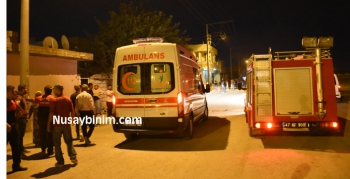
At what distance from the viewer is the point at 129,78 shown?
834 cm

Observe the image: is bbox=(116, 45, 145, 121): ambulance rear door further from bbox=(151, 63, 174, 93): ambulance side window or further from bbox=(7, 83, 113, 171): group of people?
bbox=(7, 83, 113, 171): group of people

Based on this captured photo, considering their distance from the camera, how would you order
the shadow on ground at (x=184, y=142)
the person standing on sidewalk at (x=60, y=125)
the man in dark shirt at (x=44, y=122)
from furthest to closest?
the shadow on ground at (x=184, y=142) → the man in dark shirt at (x=44, y=122) → the person standing on sidewalk at (x=60, y=125)

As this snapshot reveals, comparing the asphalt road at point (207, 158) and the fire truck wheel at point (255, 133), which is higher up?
the fire truck wheel at point (255, 133)

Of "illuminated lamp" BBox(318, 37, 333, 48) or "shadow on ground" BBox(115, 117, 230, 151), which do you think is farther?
"shadow on ground" BBox(115, 117, 230, 151)

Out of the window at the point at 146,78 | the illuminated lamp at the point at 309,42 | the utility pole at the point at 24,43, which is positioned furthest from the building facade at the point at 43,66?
the illuminated lamp at the point at 309,42

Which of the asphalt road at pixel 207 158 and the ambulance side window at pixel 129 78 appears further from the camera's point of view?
the ambulance side window at pixel 129 78

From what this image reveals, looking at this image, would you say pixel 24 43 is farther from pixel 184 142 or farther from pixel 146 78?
pixel 184 142

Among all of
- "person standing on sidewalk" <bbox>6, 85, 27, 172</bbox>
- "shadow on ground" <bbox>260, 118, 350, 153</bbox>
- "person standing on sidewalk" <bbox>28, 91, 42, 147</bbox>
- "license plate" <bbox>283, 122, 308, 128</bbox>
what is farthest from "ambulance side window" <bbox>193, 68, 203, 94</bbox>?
"person standing on sidewalk" <bbox>6, 85, 27, 172</bbox>

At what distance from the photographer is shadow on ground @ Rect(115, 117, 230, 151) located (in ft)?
26.0

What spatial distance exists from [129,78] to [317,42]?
198 inches

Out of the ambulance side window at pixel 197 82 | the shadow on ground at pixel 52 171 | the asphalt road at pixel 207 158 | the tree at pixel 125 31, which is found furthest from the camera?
the tree at pixel 125 31

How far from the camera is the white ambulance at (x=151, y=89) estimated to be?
7.86 metres

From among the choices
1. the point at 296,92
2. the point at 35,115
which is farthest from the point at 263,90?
the point at 35,115

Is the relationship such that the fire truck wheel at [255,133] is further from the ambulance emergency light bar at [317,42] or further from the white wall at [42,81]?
the white wall at [42,81]
